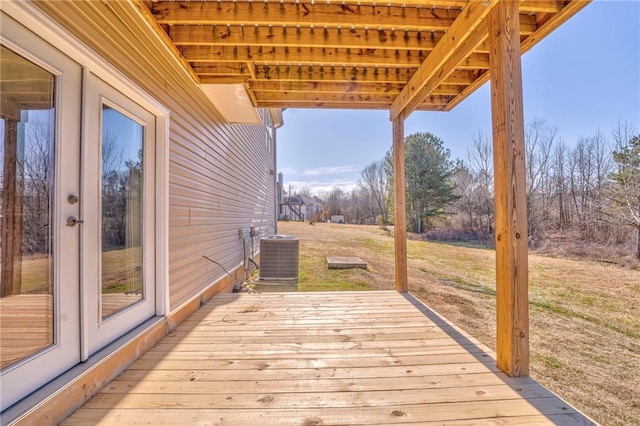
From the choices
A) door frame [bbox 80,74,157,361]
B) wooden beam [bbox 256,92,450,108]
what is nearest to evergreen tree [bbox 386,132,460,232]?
wooden beam [bbox 256,92,450,108]

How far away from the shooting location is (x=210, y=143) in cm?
390

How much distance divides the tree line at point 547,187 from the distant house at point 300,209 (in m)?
10.8

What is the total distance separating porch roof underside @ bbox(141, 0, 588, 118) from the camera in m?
2.25

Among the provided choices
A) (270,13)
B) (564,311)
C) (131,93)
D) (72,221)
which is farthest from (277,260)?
(564,311)

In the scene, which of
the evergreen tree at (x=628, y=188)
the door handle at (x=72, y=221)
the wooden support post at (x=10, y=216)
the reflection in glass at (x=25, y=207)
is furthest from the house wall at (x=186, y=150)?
the evergreen tree at (x=628, y=188)

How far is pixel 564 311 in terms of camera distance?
4.76 metres

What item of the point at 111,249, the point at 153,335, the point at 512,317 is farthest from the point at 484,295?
the point at 111,249

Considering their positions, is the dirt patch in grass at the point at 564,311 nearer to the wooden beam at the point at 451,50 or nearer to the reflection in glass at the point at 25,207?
the wooden beam at the point at 451,50

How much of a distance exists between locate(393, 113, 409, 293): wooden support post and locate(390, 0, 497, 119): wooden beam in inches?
17.6

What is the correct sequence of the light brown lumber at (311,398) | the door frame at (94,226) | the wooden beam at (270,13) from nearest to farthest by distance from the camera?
1. the light brown lumber at (311,398)
2. the door frame at (94,226)
3. the wooden beam at (270,13)

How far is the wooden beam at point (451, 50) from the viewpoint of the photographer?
2.10 meters

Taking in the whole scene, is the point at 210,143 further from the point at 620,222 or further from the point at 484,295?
the point at 620,222

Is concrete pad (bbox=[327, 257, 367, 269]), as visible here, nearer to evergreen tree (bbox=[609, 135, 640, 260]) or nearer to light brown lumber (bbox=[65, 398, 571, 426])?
light brown lumber (bbox=[65, 398, 571, 426])

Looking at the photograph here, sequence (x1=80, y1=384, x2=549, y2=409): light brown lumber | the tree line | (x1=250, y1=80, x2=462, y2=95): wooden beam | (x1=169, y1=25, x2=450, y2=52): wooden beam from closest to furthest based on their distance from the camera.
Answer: (x1=80, y1=384, x2=549, y2=409): light brown lumber, (x1=169, y1=25, x2=450, y2=52): wooden beam, (x1=250, y1=80, x2=462, y2=95): wooden beam, the tree line
